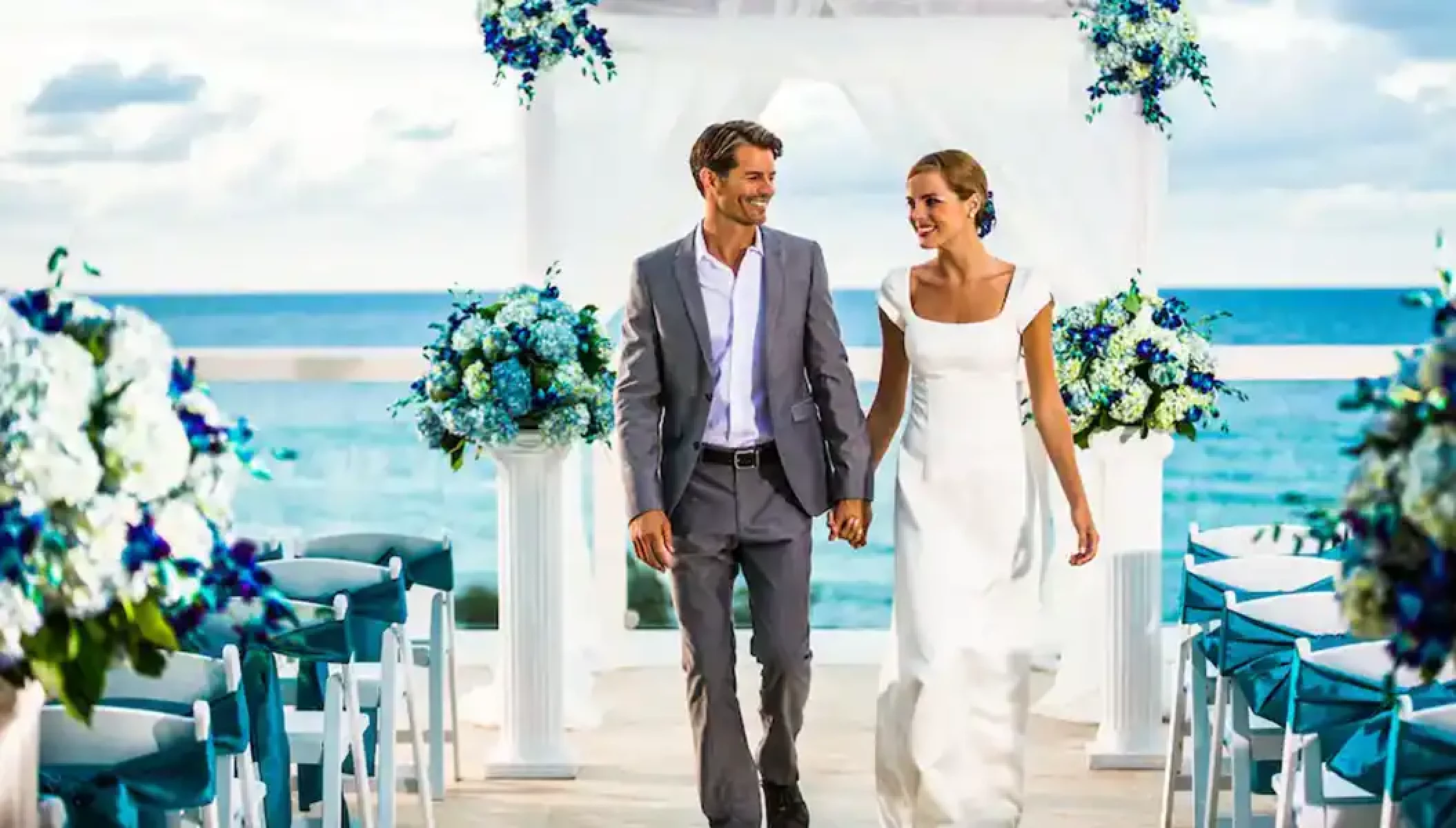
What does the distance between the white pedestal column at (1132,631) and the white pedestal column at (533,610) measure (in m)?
1.48

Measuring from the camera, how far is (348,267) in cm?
2492

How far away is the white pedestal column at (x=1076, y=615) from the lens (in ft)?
19.6

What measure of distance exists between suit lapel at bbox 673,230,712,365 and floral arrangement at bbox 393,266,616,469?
992mm

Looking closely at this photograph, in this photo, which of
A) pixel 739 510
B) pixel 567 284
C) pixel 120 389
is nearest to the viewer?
pixel 120 389

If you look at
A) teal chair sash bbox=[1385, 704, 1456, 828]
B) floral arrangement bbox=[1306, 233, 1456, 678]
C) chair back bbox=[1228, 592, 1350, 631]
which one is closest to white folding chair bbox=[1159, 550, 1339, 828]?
chair back bbox=[1228, 592, 1350, 631]

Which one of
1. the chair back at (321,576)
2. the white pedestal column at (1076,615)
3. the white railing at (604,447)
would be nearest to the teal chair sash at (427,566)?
the chair back at (321,576)

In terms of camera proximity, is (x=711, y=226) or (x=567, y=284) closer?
(x=711, y=226)

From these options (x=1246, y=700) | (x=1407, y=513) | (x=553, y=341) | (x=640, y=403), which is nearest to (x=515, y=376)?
(x=553, y=341)

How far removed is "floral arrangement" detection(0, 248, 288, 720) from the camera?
2088 mm

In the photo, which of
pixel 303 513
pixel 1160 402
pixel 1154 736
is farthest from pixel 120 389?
pixel 303 513

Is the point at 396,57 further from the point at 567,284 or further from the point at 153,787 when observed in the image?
the point at 153,787

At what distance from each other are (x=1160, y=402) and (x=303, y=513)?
61.2 ft

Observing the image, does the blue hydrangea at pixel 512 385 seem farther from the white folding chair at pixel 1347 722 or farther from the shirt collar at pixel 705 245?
the white folding chair at pixel 1347 722

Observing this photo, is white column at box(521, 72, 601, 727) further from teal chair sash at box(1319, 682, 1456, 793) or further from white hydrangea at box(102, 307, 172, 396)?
white hydrangea at box(102, 307, 172, 396)
